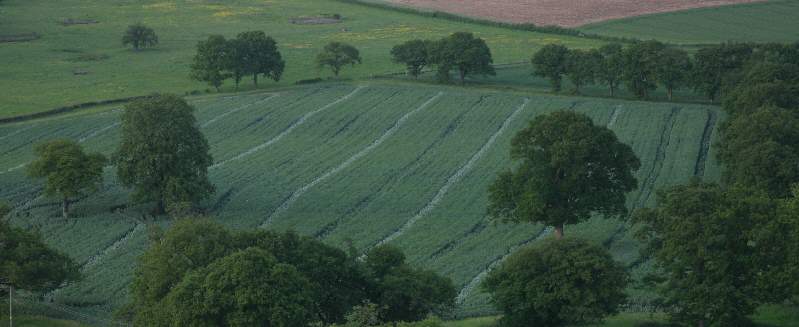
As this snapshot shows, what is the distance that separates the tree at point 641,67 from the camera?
387 feet

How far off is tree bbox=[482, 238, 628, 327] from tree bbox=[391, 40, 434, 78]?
249ft

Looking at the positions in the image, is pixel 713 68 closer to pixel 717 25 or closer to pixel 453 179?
pixel 453 179

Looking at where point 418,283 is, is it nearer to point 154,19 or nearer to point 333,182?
point 333,182

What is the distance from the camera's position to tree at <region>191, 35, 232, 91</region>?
12294 cm

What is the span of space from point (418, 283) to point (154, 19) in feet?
423

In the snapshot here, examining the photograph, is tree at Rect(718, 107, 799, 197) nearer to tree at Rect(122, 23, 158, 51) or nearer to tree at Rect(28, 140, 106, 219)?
tree at Rect(28, 140, 106, 219)

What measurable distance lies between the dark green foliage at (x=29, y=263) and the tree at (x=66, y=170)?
1808cm

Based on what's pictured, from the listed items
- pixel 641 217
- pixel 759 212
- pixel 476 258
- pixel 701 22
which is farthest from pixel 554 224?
pixel 701 22

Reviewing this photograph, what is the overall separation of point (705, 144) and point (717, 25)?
68342 mm

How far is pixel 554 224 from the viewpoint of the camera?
70062mm

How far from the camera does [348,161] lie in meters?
95.2

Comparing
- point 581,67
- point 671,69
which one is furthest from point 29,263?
point 671,69

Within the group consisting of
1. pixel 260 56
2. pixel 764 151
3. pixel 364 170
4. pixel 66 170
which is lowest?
pixel 364 170

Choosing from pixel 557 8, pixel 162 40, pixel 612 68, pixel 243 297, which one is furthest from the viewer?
pixel 557 8
